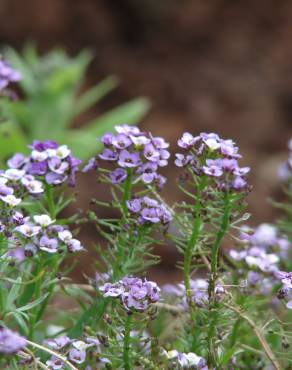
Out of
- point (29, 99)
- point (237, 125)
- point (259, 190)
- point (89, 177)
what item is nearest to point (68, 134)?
point (29, 99)

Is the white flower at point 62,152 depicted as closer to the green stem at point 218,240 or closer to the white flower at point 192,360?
the green stem at point 218,240

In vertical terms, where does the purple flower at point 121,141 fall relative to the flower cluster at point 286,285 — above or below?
above

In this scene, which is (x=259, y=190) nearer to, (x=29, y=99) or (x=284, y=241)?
(x=29, y=99)

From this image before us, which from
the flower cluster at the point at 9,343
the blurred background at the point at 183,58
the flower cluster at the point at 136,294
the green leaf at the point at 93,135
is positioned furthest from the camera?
the blurred background at the point at 183,58

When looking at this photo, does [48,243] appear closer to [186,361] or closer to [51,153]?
[51,153]

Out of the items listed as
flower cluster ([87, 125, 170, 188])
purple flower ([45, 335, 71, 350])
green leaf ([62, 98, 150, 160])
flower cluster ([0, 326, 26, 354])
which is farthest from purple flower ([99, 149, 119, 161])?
green leaf ([62, 98, 150, 160])

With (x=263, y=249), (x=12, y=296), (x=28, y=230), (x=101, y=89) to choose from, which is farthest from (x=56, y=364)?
(x=101, y=89)

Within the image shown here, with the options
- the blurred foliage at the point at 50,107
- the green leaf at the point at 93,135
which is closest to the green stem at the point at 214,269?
the green leaf at the point at 93,135
